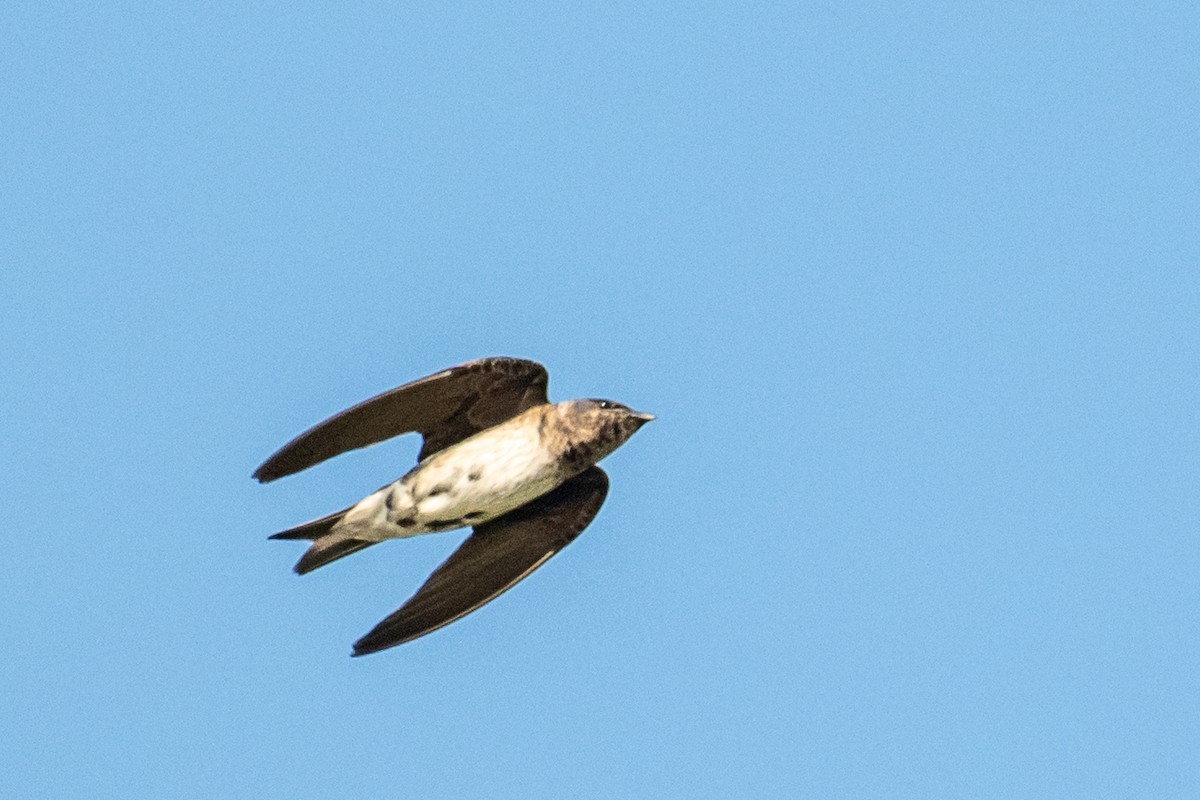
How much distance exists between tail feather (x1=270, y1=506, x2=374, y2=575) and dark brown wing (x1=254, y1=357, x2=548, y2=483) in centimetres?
51

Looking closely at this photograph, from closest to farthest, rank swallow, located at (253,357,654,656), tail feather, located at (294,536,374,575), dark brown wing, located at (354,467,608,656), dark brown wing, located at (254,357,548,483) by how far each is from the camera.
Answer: dark brown wing, located at (254,357,548,483) → swallow, located at (253,357,654,656) → tail feather, located at (294,536,374,575) → dark brown wing, located at (354,467,608,656)

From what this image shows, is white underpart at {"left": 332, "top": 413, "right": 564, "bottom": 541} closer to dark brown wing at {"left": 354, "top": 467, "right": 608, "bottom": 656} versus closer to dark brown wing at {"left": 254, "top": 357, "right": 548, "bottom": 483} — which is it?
dark brown wing at {"left": 254, "top": 357, "right": 548, "bottom": 483}

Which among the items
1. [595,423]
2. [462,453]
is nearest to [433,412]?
[462,453]

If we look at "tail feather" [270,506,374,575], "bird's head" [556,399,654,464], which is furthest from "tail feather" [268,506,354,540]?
"bird's head" [556,399,654,464]

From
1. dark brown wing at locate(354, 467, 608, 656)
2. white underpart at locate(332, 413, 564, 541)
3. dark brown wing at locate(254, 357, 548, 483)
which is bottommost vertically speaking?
dark brown wing at locate(354, 467, 608, 656)

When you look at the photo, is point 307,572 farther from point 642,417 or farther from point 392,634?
point 642,417

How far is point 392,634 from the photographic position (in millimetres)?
14211

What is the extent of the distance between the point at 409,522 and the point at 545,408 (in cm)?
89

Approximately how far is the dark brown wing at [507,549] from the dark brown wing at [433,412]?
60cm

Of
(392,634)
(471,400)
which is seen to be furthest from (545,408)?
(392,634)

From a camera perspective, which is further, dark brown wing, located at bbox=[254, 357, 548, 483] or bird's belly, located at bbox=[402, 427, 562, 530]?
bird's belly, located at bbox=[402, 427, 562, 530]

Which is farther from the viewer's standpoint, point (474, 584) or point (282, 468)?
point (474, 584)

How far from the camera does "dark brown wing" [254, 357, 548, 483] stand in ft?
43.8

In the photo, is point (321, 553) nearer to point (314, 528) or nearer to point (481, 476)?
point (314, 528)
